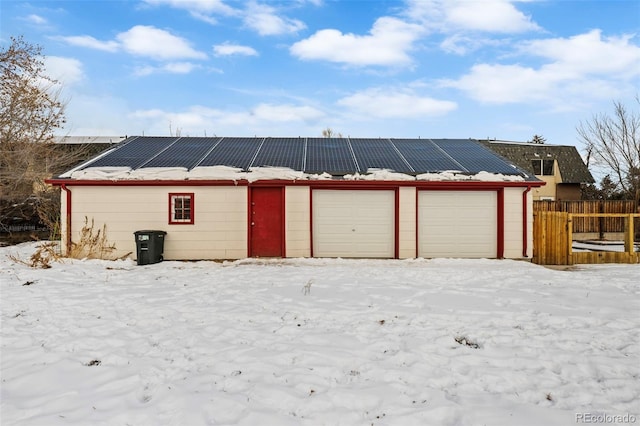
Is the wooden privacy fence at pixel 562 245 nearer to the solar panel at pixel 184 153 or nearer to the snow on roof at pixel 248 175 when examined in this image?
the snow on roof at pixel 248 175

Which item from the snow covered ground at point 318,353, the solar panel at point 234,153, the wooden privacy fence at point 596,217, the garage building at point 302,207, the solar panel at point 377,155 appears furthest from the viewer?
the wooden privacy fence at point 596,217

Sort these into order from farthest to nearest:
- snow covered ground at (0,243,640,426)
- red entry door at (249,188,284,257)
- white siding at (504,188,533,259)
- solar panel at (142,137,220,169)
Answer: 1. solar panel at (142,137,220,169)
2. white siding at (504,188,533,259)
3. red entry door at (249,188,284,257)
4. snow covered ground at (0,243,640,426)

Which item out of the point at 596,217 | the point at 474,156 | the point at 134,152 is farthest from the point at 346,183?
the point at 596,217

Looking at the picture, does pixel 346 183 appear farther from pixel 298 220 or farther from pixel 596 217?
pixel 596 217

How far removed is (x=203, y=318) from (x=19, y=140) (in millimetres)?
16912

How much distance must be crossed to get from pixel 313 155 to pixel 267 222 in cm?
322

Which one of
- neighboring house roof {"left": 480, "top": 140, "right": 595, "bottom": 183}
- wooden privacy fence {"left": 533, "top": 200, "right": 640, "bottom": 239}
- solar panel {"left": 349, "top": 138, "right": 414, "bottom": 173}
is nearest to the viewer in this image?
solar panel {"left": 349, "top": 138, "right": 414, "bottom": 173}

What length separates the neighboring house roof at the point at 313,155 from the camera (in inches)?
480

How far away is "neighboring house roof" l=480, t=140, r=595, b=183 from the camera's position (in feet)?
85.3

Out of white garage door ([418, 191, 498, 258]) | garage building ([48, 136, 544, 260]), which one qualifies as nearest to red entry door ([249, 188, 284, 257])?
garage building ([48, 136, 544, 260])

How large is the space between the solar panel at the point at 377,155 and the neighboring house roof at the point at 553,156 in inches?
582


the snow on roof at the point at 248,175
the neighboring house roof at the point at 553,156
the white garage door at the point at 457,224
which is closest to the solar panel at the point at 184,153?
the snow on roof at the point at 248,175

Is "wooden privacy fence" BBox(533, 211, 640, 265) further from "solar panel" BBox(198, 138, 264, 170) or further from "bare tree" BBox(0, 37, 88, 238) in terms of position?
"bare tree" BBox(0, 37, 88, 238)

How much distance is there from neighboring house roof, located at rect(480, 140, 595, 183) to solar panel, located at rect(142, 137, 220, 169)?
20682 millimetres
